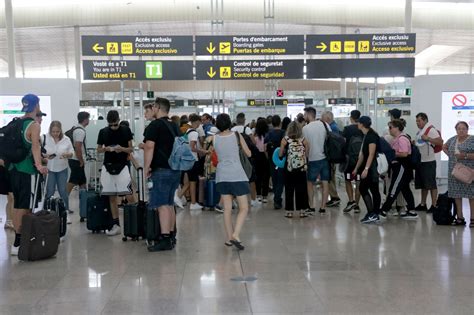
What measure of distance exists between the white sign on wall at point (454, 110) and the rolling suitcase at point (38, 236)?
376 inches

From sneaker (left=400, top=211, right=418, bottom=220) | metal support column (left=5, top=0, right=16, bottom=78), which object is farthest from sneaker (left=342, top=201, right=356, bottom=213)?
metal support column (left=5, top=0, right=16, bottom=78)

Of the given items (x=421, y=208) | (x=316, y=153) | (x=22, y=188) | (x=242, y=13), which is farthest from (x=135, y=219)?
(x=242, y=13)

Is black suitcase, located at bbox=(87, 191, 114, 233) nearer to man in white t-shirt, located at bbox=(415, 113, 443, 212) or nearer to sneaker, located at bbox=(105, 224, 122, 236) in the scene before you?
sneaker, located at bbox=(105, 224, 122, 236)

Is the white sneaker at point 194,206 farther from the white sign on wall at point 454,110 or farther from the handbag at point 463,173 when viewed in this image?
the white sign on wall at point 454,110

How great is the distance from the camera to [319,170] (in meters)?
Answer: 8.99

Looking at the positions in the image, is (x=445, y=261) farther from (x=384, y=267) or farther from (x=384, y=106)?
(x=384, y=106)

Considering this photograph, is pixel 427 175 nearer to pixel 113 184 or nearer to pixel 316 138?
pixel 316 138

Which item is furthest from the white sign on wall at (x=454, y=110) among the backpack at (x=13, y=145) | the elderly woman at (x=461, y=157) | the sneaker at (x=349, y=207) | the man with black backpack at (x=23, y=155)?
the backpack at (x=13, y=145)

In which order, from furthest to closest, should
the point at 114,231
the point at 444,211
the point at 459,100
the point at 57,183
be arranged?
the point at 459,100 → the point at 57,183 → the point at 444,211 → the point at 114,231

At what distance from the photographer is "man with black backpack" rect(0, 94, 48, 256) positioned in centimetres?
590

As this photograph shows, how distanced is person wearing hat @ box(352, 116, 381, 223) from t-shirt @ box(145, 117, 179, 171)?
10.3 feet

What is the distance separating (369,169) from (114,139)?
366 cm

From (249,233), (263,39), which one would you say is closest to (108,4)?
(263,39)

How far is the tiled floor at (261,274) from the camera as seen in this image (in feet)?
14.1
